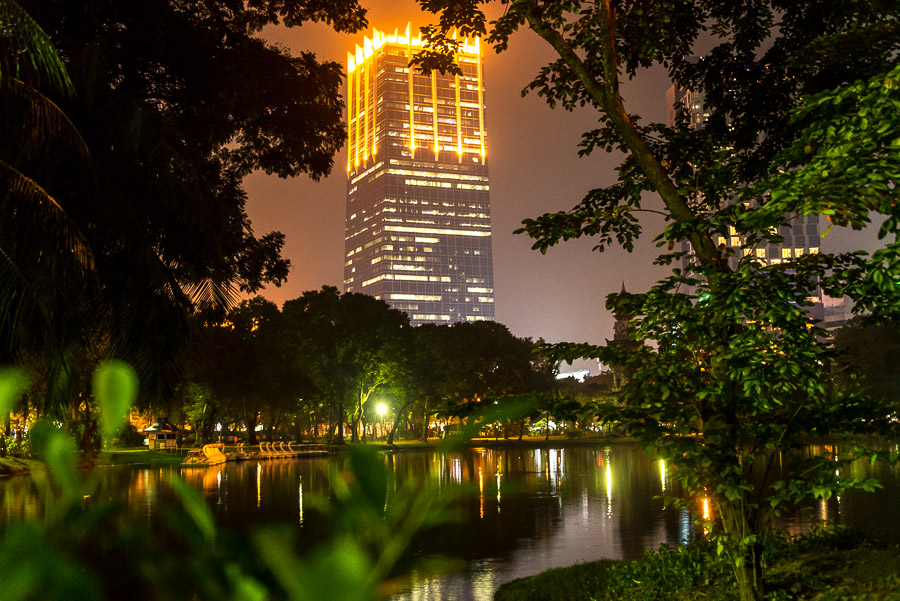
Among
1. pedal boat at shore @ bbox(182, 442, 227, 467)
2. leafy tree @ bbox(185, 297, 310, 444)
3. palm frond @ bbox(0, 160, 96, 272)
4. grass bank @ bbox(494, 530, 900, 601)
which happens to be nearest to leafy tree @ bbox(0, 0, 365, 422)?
palm frond @ bbox(0, 160, 96, 272)

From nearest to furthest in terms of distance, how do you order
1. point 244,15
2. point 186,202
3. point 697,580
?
1. point 697,580
2. point 186,202
3. point 244,15

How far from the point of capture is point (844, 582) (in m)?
7.46

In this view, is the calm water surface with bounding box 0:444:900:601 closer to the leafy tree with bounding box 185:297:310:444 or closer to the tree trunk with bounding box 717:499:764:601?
the tree trunk with bounding box 717:499:764:601

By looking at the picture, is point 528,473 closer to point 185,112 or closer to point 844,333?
point 185,112

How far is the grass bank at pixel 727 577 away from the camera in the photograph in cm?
730

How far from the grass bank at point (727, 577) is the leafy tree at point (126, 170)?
507 cm

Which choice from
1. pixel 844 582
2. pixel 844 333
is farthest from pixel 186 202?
pixel 844 333

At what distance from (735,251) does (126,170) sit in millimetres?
7422

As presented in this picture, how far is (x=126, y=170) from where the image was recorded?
10.3 m

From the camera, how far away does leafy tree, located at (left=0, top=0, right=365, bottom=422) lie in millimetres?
9062

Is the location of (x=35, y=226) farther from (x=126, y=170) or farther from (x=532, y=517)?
(x=532, y=517)

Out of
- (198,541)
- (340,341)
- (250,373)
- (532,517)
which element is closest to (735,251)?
(198,541)

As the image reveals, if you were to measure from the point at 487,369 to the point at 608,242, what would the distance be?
67982 mm

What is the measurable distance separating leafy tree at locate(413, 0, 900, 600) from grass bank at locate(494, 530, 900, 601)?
0.74 meters
